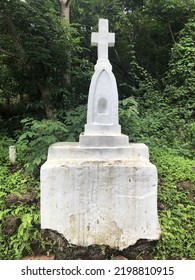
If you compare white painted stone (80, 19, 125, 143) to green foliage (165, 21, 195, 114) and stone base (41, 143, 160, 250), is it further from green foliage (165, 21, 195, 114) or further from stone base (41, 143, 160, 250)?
green foliage (165, 21, 195, 114)

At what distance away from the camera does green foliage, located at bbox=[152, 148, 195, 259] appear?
3.16 metres

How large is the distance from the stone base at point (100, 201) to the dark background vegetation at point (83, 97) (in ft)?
0.77

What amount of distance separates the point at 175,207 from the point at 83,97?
4.19 m

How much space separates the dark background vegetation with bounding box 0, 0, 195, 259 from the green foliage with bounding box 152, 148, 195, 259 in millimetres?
13

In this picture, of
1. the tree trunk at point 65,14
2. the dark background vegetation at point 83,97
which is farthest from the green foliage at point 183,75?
the tree trunk at point 65,14

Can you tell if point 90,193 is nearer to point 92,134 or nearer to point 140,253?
point 92,134

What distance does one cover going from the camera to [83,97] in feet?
22.9

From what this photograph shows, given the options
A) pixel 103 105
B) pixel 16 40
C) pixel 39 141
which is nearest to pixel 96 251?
pixel 103 105

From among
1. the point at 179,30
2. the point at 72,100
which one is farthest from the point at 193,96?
the point at 72,100

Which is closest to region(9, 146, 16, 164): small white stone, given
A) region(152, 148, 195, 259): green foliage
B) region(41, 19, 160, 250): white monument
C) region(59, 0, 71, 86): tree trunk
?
region(41, 19, 160, 250): white monument

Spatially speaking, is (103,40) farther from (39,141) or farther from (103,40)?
(39,141)

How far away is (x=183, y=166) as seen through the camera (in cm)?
449

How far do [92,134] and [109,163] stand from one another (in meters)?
0.42

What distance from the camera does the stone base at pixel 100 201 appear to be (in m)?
3.01
